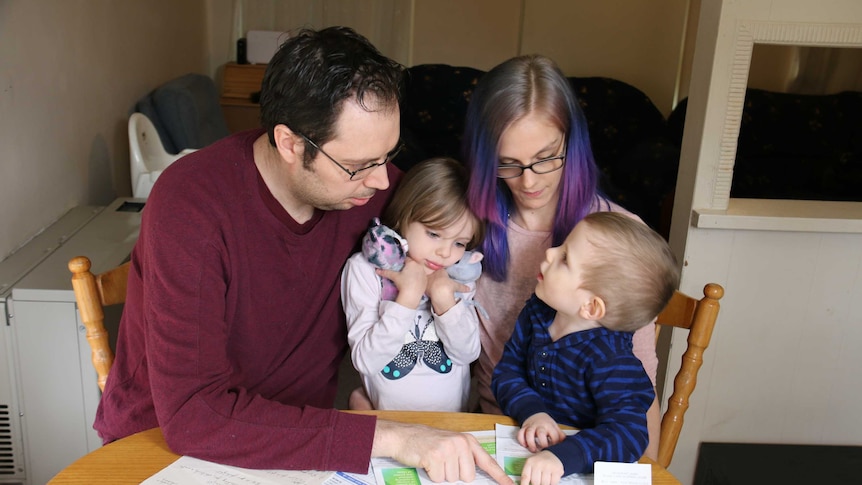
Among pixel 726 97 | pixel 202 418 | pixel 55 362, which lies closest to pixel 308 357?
pixel 202 418

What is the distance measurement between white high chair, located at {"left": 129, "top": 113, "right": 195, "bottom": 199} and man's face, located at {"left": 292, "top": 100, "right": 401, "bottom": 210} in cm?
151

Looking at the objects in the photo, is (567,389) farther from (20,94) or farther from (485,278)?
(20,94)

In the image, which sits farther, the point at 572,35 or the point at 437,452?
the point at 572,35

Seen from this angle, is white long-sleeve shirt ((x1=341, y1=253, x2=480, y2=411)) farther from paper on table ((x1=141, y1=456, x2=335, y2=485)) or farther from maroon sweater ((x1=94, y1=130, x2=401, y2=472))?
paper on table ((x1=141, y1=456, x2=335, y2=485))

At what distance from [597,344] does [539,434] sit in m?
0.20

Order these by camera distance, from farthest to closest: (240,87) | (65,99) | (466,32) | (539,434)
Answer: (466,32) < (240,87) < (65,99) < (539,434)

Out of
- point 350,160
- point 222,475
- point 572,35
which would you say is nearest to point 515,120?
point 350,160

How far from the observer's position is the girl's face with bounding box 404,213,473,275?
1.46 m

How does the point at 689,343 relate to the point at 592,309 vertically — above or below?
below

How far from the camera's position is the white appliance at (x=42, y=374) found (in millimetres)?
1819

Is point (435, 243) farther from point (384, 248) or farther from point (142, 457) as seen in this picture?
point (142, 457)

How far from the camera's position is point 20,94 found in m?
2.13

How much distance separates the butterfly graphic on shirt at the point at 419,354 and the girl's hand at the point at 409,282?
88 mm

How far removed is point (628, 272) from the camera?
1.23 m
